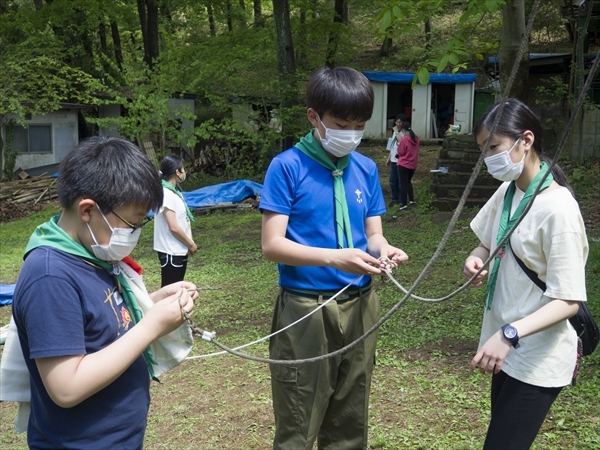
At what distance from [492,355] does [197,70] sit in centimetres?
1833

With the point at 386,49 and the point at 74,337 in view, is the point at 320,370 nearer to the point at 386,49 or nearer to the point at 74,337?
the point at 74,337

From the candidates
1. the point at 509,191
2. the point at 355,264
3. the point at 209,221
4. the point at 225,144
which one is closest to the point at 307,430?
the point at 355,264

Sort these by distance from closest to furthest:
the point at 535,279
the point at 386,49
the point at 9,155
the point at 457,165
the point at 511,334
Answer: the point at 511,334 < the point at 535,279 < the point at 457,165 < the point at 9,155 < the point at 386,49

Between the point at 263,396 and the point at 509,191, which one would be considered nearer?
the point at 509,191

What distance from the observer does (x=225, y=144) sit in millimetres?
21984

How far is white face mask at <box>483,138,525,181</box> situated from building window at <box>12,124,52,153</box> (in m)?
21.1

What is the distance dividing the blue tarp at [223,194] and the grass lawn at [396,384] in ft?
23.7

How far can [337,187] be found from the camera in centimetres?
292

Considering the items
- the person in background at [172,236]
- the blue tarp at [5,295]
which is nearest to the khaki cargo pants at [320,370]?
the person in background at [172,236]

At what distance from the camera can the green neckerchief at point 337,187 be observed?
2898 mm

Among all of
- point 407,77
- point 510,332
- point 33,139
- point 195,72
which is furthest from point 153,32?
point 510,332

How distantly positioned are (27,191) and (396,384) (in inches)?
669

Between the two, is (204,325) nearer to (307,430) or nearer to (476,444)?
(476,444)

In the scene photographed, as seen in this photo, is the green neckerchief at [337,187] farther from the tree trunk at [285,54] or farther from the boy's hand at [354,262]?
the tree trunk at [285,54]
